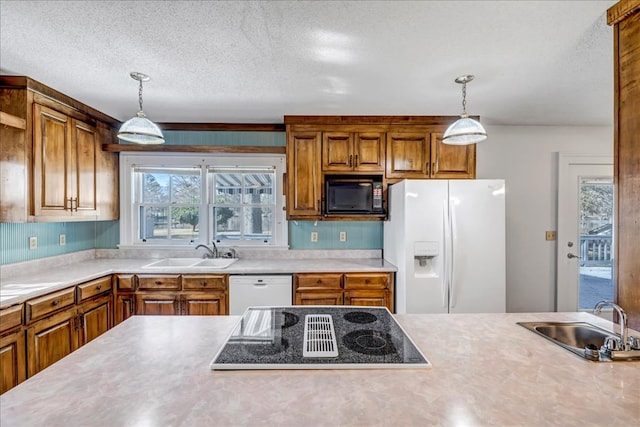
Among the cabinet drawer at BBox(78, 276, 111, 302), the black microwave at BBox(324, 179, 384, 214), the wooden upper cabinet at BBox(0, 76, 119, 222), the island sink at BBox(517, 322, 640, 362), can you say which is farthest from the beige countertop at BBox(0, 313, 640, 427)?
the black microwave at BBox(324, 179, 384, 214)

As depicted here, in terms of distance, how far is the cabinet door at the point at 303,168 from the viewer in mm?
3156

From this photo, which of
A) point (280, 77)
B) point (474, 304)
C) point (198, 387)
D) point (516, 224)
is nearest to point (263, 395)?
point (198, 387)

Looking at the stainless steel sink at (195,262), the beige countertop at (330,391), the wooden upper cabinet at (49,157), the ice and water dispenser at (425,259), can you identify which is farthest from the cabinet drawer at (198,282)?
the ice and water dispenser at (425,259)

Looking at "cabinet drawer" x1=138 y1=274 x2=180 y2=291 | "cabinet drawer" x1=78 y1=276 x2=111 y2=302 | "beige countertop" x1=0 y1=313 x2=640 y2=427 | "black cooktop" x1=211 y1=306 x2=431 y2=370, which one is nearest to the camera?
"beige countertop" x1=0 y1=313 x2=640 y2=427

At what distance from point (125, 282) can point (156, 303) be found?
1.09ft

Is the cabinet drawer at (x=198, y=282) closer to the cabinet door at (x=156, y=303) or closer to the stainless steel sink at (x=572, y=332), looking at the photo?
the cabinet door at (x=156, y=303)

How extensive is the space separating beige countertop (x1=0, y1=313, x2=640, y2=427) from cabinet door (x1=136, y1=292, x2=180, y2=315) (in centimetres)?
173

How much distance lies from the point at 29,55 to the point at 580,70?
3459mm

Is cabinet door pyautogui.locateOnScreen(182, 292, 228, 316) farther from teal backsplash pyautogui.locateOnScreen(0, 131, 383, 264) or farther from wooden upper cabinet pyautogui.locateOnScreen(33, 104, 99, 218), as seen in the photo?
wooden upper cabinet pyautogui.locateOnScreen(33, 104, 99, 218)

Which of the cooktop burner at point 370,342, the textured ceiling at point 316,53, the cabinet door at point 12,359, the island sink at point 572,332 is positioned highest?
the textured ceiling at point 316,53

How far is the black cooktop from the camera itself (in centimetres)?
104

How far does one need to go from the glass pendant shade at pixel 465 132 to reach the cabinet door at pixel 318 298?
1.60m

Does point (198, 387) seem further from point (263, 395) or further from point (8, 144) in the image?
point (8, 144)

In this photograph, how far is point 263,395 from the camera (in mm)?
886
